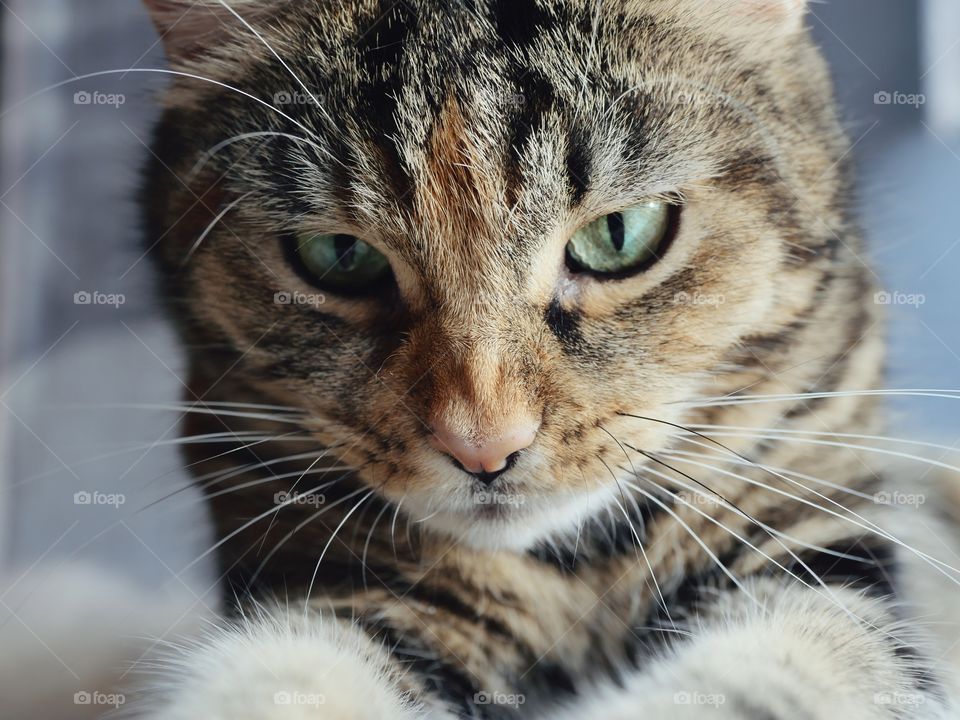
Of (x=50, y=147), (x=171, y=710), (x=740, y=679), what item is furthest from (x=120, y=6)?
(x=740, y=679)

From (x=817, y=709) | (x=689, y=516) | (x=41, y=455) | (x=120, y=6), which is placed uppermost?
(x=120, y=6)

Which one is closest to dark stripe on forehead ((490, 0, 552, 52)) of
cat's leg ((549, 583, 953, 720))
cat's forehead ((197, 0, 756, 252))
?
cat's forehead ((197, 0, 756, 252))

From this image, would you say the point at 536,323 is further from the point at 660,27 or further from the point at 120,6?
the point at 120,6
